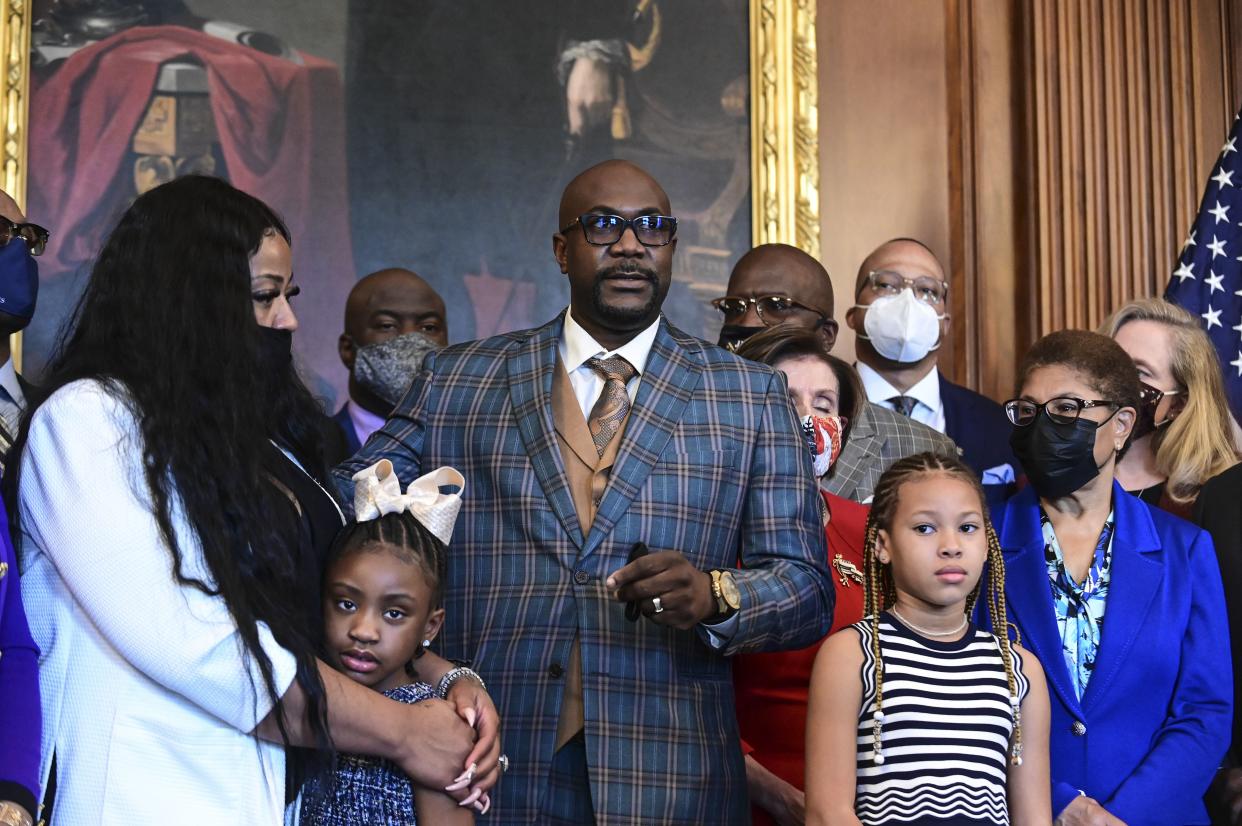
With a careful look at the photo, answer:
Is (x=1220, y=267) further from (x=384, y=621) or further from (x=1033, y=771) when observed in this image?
(x=384, y=621)

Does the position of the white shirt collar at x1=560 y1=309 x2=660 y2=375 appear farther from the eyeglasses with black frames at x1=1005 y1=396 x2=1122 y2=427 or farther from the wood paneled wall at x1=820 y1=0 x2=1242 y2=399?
A: the wood paneled wall at x1=820 y1=0 x2=1242 y2=399

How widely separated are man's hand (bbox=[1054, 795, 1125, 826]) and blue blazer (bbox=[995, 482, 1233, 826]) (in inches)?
0.9

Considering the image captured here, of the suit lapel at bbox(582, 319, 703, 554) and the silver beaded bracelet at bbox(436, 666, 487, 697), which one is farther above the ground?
the suit lapel at bbox(582, 319, 703, 554)

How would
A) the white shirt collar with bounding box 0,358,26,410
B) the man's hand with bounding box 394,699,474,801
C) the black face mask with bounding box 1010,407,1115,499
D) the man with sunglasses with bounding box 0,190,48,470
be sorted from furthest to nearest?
the white shirt collar with bounding box 0,358,26,410 < the man with sunglasses with bounding box 0,190,48,470 < the black face mask with bounding box 1010,407,1115,499 < the man's hand with bounding box 394,699,474,801

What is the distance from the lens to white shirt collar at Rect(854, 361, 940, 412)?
5188mm

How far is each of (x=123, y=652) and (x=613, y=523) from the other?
1.07 meters

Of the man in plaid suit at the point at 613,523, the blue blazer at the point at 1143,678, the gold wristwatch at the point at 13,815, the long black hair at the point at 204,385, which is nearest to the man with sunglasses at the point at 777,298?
the blue blazer at the point at 1143,678

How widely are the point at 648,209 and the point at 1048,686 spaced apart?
138cm

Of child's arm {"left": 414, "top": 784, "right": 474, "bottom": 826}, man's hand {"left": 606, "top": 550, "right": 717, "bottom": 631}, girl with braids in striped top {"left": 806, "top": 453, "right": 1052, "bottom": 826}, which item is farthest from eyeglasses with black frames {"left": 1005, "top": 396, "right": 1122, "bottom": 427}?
child's arm {"left": 414, "top": 784, "right": 474, "bottom": 826}

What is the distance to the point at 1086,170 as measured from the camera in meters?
6.45

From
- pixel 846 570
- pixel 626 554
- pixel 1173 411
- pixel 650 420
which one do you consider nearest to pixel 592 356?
pixel 650 420

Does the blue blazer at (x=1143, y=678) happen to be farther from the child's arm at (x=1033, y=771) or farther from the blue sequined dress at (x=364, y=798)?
the blue sequined dress at (x=364, y=798)

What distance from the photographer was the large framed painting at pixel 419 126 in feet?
19.5

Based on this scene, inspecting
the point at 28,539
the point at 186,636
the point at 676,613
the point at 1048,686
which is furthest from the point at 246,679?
the point at 1048,686
